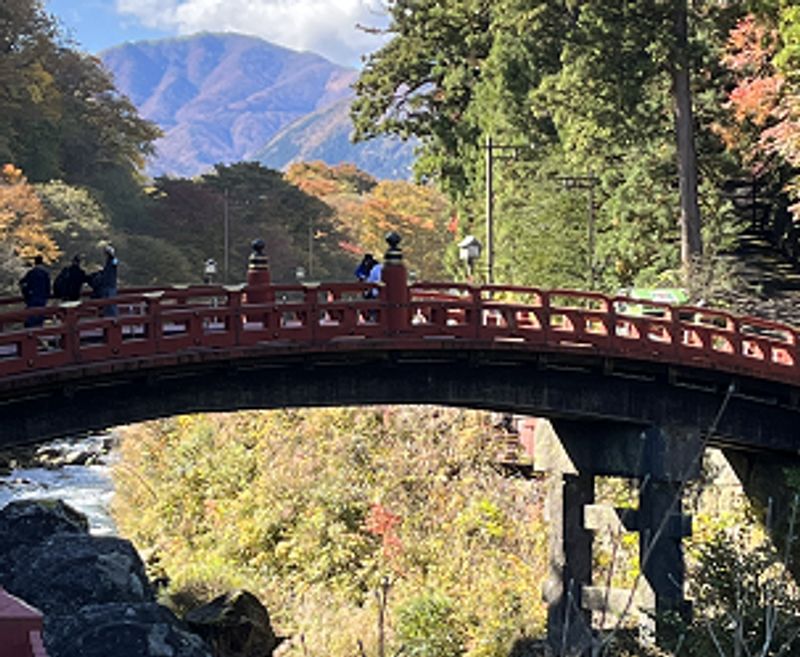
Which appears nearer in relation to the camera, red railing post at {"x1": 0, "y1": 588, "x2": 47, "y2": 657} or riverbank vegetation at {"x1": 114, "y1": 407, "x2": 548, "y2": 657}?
red railing post at {"x1": 0, "y1": 588, "x2": 47, "y2": 657}

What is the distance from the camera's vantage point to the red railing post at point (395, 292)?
16172 millimetres

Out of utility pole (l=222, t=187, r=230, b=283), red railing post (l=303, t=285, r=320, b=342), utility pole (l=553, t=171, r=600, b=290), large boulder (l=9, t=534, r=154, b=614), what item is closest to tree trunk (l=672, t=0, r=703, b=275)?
utility pole (l=553, t=171, r=600, b=290)

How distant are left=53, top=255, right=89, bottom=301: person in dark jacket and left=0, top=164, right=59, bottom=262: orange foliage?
2203cm

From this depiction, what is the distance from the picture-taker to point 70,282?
15.7 meters

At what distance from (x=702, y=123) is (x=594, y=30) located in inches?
226

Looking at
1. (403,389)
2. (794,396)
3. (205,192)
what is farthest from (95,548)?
(205,192)

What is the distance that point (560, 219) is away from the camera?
111ft

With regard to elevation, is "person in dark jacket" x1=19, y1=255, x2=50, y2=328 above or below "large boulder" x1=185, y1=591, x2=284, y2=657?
above

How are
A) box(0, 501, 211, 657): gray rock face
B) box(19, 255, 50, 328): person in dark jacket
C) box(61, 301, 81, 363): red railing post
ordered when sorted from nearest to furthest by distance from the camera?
box(61, 301, 81, 363): red railing post, box(0, 501, 211, 657): gray rock face, box(19, 255, 50, 328): person in dark jacket

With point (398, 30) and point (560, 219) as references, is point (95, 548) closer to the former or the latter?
point (560, 219)

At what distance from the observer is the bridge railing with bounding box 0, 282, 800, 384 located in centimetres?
1370

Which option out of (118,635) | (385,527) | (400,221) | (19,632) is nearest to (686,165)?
(385,527)

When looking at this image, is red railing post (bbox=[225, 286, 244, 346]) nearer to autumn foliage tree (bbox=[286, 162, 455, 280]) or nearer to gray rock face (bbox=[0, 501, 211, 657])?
gray rock face (bbox=[0, 501, 211, 657])

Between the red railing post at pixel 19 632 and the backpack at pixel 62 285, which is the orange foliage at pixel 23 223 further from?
the red railing post at pixel 19 632
